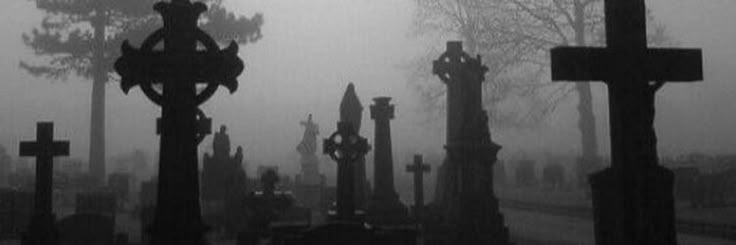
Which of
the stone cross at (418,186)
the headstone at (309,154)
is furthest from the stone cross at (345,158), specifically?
the headstone at (309,154)

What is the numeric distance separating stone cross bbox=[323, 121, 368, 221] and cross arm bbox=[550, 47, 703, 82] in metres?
5.87

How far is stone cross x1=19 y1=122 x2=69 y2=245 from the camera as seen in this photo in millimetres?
9305

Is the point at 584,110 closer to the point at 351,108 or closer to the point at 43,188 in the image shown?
the point at 351,108

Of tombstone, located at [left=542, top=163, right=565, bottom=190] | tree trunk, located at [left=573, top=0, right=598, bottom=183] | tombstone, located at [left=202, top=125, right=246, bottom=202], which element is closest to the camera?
tombstone, located at [left=202, top=125, right=246, bottom=202]

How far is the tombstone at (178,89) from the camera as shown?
18.4ft

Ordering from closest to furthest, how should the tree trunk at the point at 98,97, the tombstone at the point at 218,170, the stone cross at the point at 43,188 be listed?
the stone cross at the point at 43,188 < the tombstone at the point at 218,170 < the tree trunk at the point at 98,97

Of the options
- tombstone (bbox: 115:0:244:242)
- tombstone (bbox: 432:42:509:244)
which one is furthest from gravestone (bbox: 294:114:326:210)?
tombstone (bbox: 115:0:244:242)

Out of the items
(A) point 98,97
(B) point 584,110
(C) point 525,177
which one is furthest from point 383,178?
(A) point 98,97

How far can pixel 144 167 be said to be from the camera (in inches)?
1727

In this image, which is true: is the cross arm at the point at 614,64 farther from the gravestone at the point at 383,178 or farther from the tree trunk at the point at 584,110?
the tree trunk at the point at 584,110

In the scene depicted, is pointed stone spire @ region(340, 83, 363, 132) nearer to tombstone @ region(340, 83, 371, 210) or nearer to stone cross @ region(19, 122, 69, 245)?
tombstone @ region(340, 83, 371, 210)

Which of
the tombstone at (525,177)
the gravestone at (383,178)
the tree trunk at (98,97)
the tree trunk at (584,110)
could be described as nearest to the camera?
the gravestone at (383,178)

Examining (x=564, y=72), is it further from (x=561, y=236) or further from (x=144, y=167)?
(x=144, y=167)

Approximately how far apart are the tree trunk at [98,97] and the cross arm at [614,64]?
2766cm
